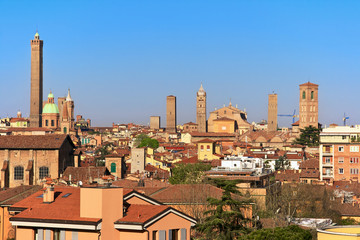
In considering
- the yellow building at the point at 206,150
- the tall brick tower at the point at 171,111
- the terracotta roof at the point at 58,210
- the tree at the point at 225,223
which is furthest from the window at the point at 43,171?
the tall brick tower at the point at 171,111

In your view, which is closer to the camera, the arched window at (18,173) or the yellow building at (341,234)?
the yellow building at (341,234)

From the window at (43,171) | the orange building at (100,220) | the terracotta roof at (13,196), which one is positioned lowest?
the window at (43,171)

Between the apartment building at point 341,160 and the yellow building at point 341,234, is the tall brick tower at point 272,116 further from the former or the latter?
the yellow building at point 341,234

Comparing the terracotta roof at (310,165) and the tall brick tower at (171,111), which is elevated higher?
the tall brick tower at (171,111)

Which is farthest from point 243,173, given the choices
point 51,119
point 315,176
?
point 51,119

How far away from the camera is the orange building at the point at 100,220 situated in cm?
1378

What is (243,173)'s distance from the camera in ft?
133

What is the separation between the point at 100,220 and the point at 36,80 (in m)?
140

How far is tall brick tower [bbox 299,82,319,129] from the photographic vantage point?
147 m

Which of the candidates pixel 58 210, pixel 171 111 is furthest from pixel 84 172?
pixel 171 111

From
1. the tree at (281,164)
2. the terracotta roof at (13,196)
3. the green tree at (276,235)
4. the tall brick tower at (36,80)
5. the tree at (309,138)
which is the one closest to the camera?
the green tree at (276,235)

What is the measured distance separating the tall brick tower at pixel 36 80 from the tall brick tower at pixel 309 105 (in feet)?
165

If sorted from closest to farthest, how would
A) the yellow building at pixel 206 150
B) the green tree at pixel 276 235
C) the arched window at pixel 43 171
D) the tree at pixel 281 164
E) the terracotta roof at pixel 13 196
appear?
the green tree at pixel 276 235 → the terracotta roof at pixel 13 196 → the arched window at pixel 43 171 → the tree at pixel 281 164 → the yellow building at pixel 206 150

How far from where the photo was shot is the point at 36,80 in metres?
151
